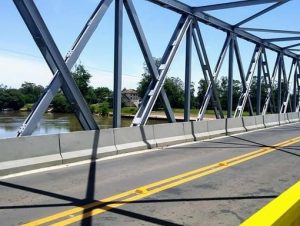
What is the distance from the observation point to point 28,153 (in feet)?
30.0

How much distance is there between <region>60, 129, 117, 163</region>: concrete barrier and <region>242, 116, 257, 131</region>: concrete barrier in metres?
11.4

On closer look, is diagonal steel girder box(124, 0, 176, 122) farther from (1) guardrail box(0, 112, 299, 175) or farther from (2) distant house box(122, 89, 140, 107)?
(2) distant house box(122, 89, 140, 107)

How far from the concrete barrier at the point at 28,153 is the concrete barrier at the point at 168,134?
4.75 m

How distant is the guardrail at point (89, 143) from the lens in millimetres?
8852

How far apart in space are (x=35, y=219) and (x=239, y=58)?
1902 cm

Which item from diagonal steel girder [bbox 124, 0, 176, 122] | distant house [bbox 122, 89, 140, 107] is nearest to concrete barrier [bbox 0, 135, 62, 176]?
diagonal steel girder [bbox 124, 0, 176, 122]

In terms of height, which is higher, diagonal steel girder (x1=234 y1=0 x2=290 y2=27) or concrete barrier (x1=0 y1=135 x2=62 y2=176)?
diagonal steel girder (x1=234 y1=0 x2=290 y2=27)

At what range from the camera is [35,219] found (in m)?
5.28

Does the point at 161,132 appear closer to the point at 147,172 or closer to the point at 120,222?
the point at 147,172

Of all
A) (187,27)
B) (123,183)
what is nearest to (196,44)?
(187,27)

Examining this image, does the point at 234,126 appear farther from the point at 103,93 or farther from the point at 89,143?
the point at 103,93

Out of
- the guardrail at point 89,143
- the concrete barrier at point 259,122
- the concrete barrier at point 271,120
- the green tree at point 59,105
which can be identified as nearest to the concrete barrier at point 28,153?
the guardrail at point 89,143

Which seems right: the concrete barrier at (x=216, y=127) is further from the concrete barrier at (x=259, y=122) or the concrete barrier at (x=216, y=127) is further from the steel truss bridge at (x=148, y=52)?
the concrete barrier at (x=259, y=122)

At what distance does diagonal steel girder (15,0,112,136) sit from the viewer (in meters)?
9.94
